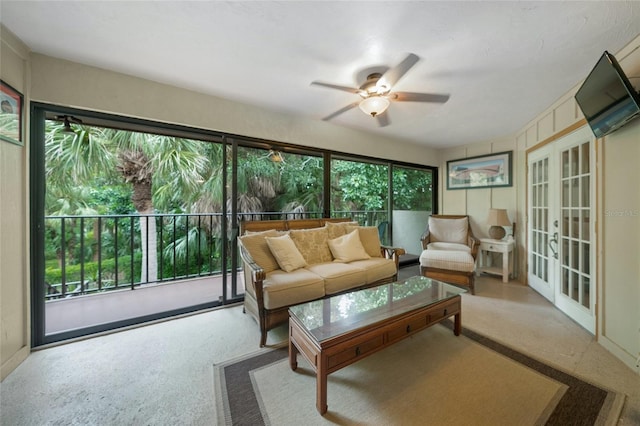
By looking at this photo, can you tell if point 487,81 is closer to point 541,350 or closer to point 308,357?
point 541,350

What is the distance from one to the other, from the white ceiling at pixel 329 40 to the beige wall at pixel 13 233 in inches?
8.3

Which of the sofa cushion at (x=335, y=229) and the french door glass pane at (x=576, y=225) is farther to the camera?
the sofa cushion at (x=335, y=229)

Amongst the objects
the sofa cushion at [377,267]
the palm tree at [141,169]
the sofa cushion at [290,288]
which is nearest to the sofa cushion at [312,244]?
the sofa cushion at [377,267]

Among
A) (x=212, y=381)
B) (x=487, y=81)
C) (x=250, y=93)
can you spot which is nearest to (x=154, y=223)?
(x=250, y=93)

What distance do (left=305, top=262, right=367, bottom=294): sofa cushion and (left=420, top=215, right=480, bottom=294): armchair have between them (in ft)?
4.61

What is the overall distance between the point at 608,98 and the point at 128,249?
542 cm

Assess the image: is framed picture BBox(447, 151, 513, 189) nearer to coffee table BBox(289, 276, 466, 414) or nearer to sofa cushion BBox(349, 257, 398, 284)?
sofa cushion BBox(349, 257, 398, 284)

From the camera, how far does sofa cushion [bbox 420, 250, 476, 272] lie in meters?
3.14

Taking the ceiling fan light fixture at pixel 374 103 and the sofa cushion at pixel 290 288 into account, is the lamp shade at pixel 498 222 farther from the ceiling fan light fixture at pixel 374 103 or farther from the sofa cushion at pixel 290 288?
the sofa cushion at pixel 290 288

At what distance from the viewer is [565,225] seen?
8.66 feet

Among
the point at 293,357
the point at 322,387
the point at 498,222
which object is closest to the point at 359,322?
the point at 322,387

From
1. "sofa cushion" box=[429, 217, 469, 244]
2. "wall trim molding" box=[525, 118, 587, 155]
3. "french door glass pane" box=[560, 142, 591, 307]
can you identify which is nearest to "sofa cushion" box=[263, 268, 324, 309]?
"french door glass pane" box=[560, 142, 591, 307]

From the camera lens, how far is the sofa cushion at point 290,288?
6.56 feet

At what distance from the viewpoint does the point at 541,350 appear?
6.25 ft
